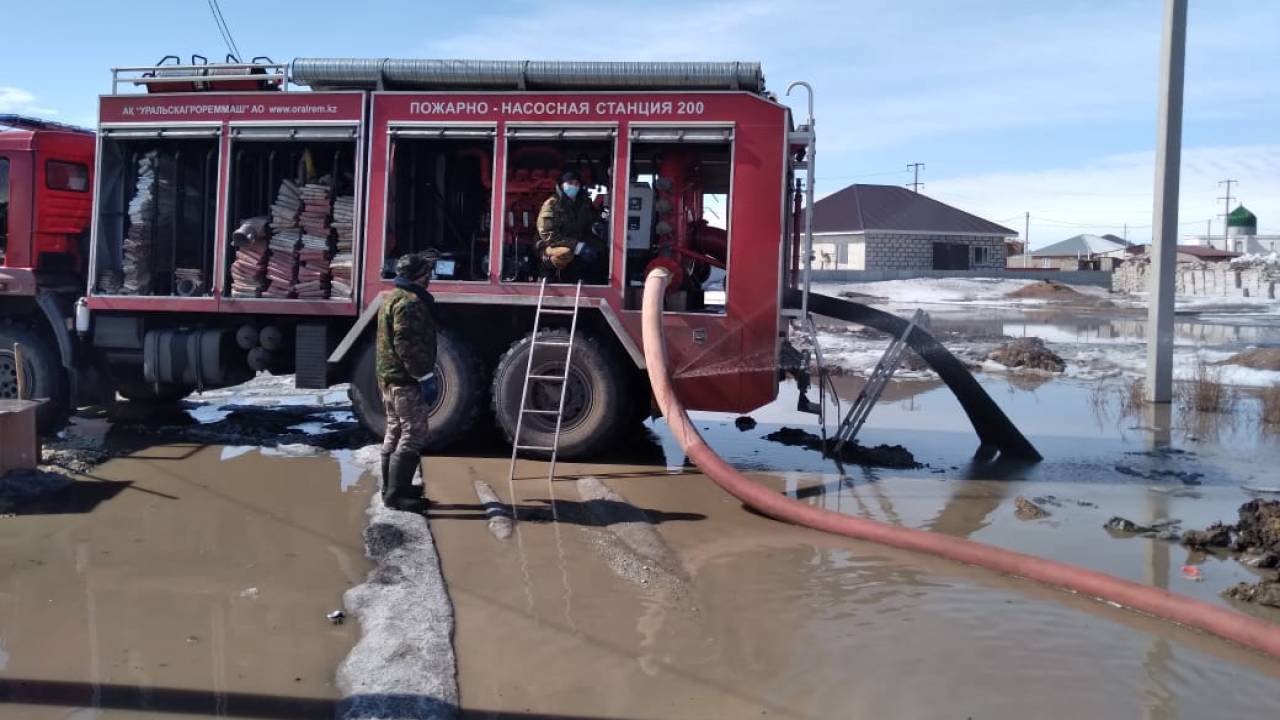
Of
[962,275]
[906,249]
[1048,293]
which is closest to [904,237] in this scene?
[906,249]

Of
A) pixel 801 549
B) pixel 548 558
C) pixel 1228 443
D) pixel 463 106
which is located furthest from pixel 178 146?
pixel 1228 443

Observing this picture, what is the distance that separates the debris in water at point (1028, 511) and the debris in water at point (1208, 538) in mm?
949

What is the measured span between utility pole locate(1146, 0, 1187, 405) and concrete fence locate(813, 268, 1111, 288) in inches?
1040

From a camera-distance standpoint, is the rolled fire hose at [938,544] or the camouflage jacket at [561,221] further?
the camouflage jacket at [561,221]

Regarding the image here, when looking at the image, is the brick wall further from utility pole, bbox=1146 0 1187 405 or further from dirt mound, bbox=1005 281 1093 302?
utility pole, bbox=1146 0 1187 405

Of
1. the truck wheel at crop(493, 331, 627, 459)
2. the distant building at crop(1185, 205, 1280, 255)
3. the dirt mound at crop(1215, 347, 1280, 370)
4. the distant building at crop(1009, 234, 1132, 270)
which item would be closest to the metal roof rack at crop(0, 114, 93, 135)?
the truck wheel at crop(493, 331, 627, 459)

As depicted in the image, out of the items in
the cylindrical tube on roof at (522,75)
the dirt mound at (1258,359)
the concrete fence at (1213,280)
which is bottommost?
the dirt mound at (1258,359)

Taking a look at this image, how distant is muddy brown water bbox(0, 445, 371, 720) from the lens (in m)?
4.27

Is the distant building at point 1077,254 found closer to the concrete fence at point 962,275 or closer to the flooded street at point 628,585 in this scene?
the concrete fence at point 962,275

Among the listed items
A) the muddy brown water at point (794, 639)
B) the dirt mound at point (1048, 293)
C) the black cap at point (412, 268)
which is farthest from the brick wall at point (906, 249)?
the muddy brown water at point (794, 639)

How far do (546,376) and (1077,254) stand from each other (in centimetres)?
6646

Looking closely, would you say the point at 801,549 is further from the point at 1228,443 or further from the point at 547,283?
the point at 1228,443

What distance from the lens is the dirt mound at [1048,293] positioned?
3694cm

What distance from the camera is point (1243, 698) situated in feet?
14.5
